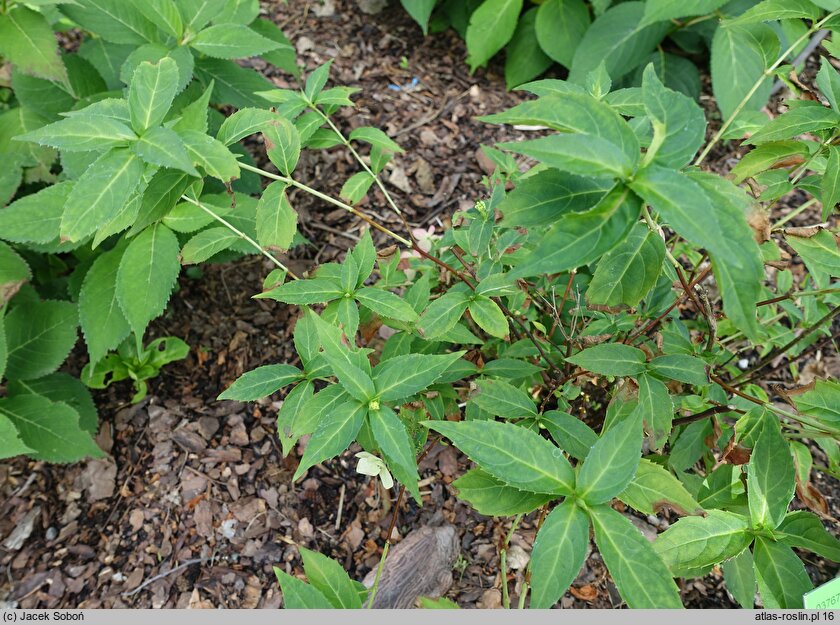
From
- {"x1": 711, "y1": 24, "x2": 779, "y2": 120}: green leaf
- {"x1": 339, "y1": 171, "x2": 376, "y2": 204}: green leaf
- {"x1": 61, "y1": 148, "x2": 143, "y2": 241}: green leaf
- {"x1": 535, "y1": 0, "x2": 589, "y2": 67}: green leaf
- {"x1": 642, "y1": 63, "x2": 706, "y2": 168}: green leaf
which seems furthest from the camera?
{"x1": 535, "y1": 0, "x2": 589, "y2": 67}: green leaf

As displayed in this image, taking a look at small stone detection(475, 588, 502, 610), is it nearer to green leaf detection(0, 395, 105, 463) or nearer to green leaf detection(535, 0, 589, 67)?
green leaf detection(0, 395, 105, 463)

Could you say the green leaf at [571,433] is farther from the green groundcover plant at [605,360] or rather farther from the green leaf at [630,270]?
the green leaf at [630,270]

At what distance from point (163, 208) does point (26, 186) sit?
3.92 ft

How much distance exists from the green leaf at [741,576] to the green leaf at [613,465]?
0.59m

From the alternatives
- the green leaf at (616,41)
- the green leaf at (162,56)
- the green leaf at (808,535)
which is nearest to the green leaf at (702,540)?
the green leaf at (808,535)

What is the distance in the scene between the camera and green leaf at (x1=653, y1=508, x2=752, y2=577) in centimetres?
110

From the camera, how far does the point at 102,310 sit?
5.90 feet

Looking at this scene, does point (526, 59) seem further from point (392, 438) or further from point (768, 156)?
point (392, 438)

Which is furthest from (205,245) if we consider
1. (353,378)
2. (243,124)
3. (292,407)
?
(353,378)

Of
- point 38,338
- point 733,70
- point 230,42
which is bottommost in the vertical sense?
point 38,338

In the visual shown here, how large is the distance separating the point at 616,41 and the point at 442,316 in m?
2.04

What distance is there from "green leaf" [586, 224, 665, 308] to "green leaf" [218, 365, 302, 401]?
2.17 feet

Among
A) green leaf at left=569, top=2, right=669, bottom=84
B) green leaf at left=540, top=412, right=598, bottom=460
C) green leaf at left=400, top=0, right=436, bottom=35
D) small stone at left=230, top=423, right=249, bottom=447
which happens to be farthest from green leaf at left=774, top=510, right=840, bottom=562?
green leaf at left=400, top=0, right=436, bottom=35

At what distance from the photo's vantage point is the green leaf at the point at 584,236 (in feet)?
2.62
